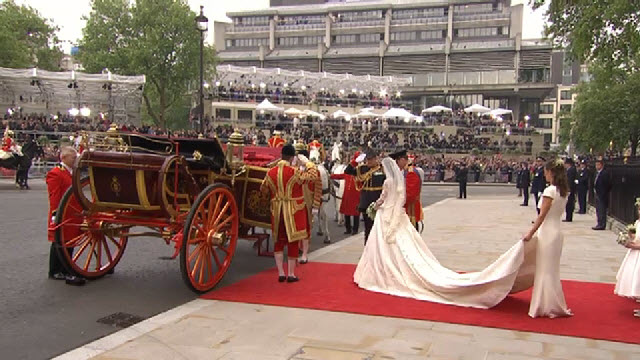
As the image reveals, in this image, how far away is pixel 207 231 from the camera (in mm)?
6430

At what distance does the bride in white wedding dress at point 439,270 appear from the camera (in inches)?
229

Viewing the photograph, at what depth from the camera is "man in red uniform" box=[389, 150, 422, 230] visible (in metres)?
8.33

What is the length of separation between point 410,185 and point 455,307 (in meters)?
3.07

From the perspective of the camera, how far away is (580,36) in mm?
13648

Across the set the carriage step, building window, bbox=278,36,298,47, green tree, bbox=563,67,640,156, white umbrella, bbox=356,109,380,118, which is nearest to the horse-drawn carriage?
the carriage step

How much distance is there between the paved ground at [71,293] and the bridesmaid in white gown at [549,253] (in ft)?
12.9

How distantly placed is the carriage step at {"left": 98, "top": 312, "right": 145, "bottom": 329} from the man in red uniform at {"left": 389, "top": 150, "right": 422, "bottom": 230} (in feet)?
14.0

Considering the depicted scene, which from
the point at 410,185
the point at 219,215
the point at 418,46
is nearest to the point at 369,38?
the point at 418,46

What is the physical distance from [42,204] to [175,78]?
31174mm

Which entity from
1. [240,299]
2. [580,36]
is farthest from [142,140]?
[580,36]

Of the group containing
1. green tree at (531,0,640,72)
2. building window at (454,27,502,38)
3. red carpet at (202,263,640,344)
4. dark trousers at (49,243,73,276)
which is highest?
building window at (454,27,502,38)

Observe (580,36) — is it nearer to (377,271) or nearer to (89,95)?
(377,271)

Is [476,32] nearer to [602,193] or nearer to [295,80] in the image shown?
[295,80]

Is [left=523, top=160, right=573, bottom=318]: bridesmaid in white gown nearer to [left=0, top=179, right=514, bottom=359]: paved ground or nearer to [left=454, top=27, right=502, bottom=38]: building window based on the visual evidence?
[left=0, top=179, right=514, bottom=359]: paved ground
